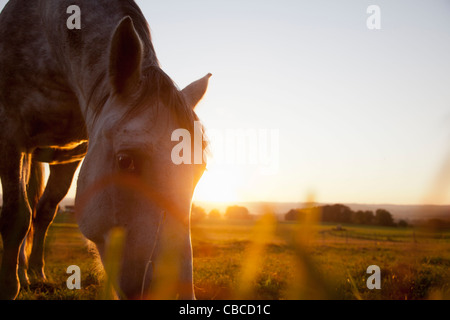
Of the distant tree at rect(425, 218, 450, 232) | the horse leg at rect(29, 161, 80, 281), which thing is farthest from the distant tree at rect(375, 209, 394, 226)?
the distant tree at rect(425, 218, 450, 232)

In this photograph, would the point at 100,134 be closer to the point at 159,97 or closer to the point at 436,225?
the point at 159,97

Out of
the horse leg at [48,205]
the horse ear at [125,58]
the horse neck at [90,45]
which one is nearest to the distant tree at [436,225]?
the horse ear at [125,58]

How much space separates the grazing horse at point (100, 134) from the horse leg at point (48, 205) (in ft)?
0.06

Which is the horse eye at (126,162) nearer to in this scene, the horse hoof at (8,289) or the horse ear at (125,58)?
the horse ear at (125,58)

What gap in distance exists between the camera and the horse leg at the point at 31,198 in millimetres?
4742

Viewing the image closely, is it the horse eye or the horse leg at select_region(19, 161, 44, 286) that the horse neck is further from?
the horse leg at select_region(19, 161, 44, 286)

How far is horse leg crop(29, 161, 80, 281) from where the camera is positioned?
17.3 feet

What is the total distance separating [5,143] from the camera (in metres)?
3.73

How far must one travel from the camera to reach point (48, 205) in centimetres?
539

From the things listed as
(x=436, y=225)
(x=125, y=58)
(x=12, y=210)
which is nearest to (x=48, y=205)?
(x=12, y=210)

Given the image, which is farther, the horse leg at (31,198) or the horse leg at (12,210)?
the horse leg at (31,198)

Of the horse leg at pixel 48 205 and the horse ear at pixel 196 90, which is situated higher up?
the horse ear at pixel 196 90
